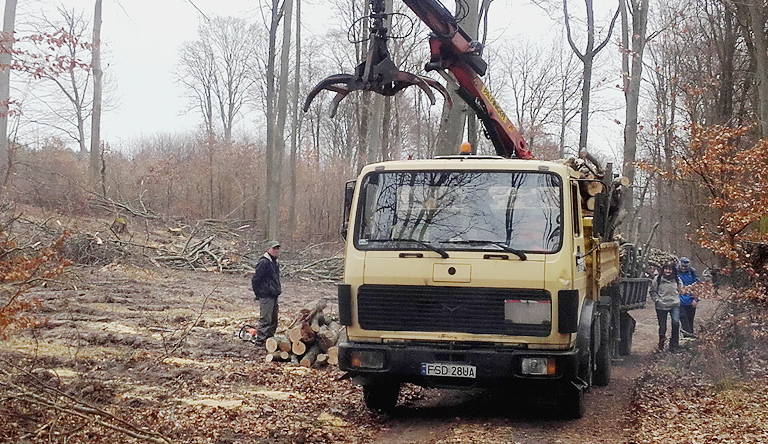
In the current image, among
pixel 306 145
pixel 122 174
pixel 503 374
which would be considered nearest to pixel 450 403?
pixel 503 374

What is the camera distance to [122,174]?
31.0m

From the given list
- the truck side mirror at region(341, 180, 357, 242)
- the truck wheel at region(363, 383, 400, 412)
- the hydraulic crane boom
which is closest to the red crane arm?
the hydraulic crane boom

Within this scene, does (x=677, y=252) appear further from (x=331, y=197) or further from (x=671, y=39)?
(x=331, y=197)

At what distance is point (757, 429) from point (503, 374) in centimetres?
239

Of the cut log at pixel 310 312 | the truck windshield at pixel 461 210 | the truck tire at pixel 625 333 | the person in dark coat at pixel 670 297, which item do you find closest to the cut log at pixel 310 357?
the cut log at pixel 310 312

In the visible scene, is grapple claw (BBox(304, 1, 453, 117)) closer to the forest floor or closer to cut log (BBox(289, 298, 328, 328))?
the forest floor

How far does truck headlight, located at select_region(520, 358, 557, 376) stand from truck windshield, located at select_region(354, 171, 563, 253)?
3.41 feet

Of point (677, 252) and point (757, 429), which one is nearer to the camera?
A: point (757, 429)

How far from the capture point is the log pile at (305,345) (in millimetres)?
10727

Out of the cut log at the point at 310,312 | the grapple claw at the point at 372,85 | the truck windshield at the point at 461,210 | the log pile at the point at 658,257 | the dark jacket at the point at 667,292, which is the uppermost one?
the grapple claw at the point at 372,85

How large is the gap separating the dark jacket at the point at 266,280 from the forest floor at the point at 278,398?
912 mm

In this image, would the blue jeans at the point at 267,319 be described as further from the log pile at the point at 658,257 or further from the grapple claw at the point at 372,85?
the log pile at the point at 658,257

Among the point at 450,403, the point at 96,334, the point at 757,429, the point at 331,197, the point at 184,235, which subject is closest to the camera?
the point at 757,429

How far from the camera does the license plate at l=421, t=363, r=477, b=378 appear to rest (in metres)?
7.20
